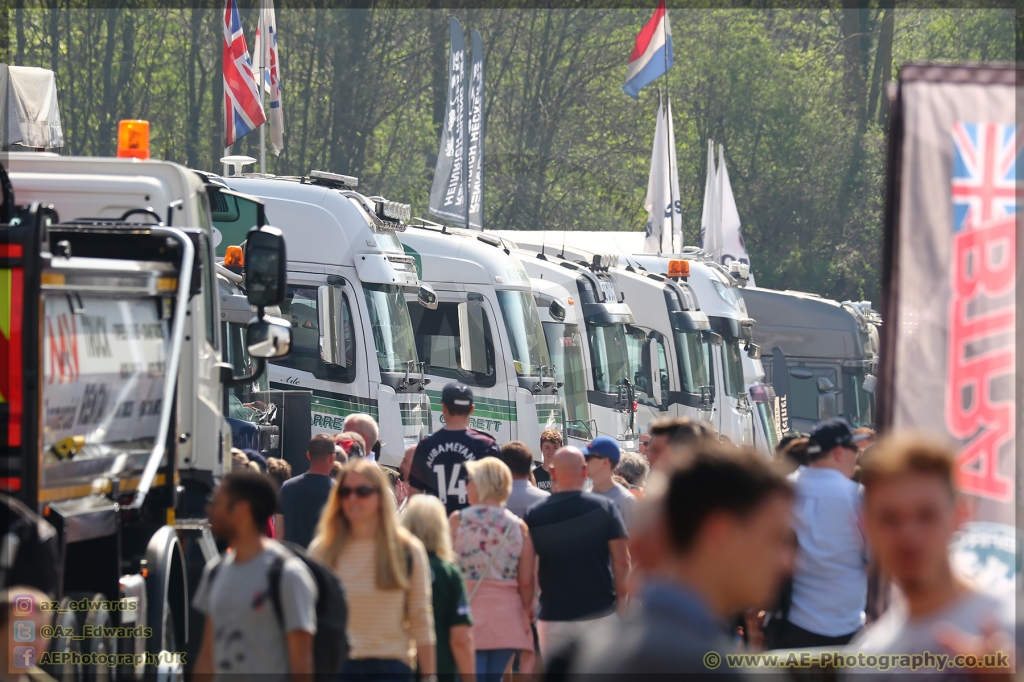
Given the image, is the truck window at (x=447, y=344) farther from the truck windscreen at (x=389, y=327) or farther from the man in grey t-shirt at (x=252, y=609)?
the man in grey t-shirt at (x=252, y=609)

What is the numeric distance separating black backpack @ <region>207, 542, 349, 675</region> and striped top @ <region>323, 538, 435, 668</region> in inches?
20.7

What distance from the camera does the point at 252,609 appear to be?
4824mm

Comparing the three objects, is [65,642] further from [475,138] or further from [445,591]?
[475,138]

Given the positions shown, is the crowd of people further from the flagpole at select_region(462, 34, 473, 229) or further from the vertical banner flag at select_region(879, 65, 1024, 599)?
the flagpole at select_region(462, 34, 473, 229)

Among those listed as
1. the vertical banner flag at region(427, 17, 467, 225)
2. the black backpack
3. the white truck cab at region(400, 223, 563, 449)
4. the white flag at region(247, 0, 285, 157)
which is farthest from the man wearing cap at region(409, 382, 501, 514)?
the white flag at region(247, 0, 285, 157)

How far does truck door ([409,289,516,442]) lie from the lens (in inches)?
658

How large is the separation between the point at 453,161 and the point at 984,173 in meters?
21.1

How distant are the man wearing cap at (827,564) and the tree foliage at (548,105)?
37.7 meters

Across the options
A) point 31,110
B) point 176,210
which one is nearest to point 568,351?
point 31,110

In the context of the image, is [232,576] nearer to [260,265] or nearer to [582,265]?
[260,265]

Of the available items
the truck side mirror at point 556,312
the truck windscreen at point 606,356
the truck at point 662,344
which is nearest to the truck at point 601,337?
the truck windscreen at point 606,356

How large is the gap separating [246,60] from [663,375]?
7833mm

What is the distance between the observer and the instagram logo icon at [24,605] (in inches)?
173

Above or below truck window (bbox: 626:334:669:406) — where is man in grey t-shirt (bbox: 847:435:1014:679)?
above
